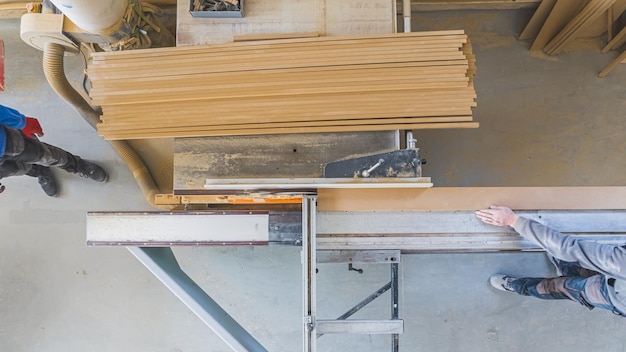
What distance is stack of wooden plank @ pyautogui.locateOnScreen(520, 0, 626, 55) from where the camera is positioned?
282cm

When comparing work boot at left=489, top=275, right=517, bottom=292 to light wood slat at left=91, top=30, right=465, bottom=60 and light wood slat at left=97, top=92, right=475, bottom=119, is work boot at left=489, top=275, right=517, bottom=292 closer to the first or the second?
light wood slat at left=97, top=92, right=475, bottom=119

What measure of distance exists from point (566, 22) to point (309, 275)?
9.74 feet

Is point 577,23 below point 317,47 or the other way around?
the other way around

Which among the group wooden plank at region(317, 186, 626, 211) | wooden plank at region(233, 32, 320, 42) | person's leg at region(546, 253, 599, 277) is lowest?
person's leg at region(546, 253, 599, 277)

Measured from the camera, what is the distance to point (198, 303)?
1.99 metres

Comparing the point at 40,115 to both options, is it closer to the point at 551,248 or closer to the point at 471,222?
the point at 471,222

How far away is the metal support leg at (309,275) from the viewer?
1.69 meters

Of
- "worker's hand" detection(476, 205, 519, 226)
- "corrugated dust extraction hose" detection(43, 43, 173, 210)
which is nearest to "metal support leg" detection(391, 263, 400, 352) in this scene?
"worker's hand" detection(476, 205, 519, 226)

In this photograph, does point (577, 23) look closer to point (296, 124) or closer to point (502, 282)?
point (502, 282)

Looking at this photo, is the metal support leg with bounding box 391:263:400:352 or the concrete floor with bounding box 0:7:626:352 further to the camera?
the concrete floor with bounding box 0:7:626:352

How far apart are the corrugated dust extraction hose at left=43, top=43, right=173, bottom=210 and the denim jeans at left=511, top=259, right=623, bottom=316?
8.99ft

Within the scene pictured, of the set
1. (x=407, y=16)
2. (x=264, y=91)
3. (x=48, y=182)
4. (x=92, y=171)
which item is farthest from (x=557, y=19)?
(x=48, y=182)

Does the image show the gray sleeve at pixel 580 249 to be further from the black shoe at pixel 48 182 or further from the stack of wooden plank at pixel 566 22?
the black shoe at pixel 48 182

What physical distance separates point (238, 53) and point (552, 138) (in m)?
2.69
